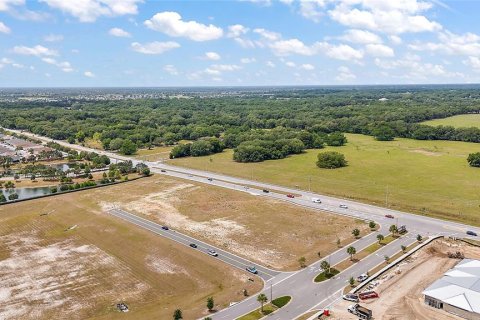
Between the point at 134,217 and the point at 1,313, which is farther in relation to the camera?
the point at 134,217

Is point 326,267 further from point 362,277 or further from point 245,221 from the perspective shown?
point 245,221

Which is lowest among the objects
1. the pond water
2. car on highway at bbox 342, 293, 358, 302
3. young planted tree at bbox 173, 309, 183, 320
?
the pond water

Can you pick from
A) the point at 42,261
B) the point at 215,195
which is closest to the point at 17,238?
the point at 42,261

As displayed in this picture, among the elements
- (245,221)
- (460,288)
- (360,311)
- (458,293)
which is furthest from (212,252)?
(460,288)

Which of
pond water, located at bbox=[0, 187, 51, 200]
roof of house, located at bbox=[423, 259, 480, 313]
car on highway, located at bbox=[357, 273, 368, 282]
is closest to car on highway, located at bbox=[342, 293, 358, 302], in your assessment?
car on highway, located at bbox=[357, 273, 368, 282]

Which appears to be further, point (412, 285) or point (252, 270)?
point (252, 270)

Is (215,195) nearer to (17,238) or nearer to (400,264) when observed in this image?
(17,238)

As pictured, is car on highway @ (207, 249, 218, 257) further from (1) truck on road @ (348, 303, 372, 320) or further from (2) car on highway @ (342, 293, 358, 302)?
(1) truck on road @ (348, 303, 372, 320)
